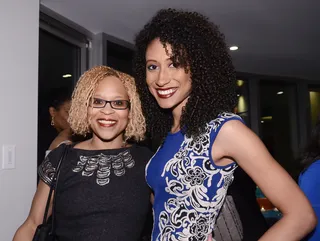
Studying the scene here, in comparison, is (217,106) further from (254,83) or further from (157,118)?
(254,83)

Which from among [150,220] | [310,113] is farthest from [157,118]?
[310,113]

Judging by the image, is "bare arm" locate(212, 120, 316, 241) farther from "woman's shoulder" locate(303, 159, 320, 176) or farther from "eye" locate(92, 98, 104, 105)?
"woman's shoulder" locate(303, 159, 320, 176)

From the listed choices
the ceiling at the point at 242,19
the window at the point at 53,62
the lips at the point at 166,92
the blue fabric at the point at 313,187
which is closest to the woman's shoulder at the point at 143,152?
the lips at the point at 166,92

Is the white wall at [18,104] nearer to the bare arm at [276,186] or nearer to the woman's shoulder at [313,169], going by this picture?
the bare arm at [276,186]

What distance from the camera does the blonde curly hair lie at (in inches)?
58.5

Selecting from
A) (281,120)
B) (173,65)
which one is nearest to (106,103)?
(173,65)

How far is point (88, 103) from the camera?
148 centimetres

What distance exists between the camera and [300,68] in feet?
18.9

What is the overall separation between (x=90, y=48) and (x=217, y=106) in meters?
2.76

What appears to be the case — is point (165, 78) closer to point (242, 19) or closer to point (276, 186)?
point (276, 186)

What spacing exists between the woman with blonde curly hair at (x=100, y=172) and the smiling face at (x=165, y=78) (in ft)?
0.92

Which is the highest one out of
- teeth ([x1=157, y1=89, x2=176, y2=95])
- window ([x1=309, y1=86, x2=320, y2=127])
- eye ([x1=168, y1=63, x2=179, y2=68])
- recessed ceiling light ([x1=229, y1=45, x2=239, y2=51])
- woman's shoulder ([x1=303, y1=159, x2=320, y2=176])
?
recessed ceiling light ([x1=229, y1=45, x2=239, y2=51])

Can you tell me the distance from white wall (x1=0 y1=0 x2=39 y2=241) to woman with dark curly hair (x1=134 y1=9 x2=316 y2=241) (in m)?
1.23

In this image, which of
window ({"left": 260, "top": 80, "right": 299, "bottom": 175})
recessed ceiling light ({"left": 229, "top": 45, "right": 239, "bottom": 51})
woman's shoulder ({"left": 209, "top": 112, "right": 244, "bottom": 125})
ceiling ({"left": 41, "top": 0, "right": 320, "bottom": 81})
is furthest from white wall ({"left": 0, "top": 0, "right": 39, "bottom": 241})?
window ({"left": 260, "top": 80, "right": 299, "bottom": 175})
